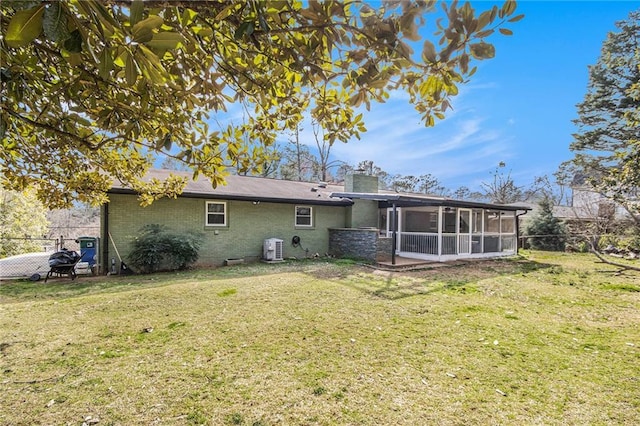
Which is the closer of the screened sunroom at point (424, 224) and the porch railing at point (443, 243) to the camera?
the screened sunroom at point (424, 224)

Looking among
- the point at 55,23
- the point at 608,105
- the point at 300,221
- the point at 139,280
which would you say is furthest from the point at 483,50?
the point at 608,105

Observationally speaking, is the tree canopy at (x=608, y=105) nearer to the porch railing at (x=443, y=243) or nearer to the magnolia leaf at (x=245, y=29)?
the porch railing at (x=443, y=243)

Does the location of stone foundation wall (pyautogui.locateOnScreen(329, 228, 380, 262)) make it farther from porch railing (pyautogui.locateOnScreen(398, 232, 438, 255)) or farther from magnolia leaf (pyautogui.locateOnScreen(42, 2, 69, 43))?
magnolia leaf (pyautogui.locateOnScreen(42, 2, 69, 43))

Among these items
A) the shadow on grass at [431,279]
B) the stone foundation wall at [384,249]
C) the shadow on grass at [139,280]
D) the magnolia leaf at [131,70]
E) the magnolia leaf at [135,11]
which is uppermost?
the magnolia leaf at [135,11]

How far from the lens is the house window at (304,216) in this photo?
14039 millimetres

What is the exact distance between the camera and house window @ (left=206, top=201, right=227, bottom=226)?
11.7 metres

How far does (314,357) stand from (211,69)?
3360 millimetres

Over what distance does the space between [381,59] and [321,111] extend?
101 centimetres

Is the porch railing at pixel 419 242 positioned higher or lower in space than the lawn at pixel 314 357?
higher

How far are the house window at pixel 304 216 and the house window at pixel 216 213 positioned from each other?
3.35 meters

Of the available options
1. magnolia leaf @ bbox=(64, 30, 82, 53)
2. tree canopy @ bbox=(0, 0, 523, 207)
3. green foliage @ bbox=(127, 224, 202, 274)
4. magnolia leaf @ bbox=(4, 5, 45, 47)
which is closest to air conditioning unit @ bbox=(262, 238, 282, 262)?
green foliage @ bbox=(127, 224, 202, 274)

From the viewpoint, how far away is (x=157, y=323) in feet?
16.3

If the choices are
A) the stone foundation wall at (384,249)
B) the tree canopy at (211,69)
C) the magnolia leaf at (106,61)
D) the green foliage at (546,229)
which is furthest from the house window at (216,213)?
the green foliage at (546,229)

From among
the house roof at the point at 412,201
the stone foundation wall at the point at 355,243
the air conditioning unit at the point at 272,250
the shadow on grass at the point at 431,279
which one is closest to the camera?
the shadow on grass at the point at 431,279
